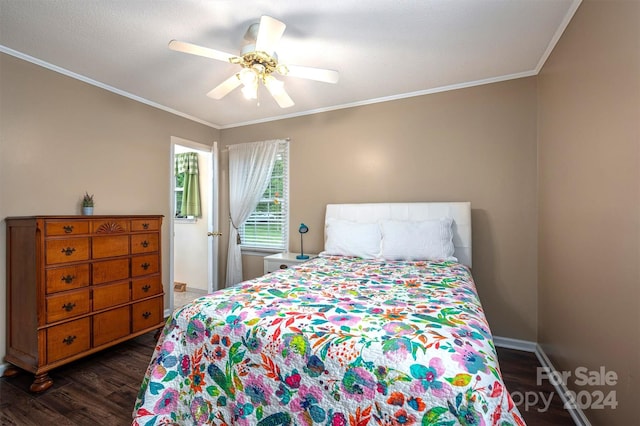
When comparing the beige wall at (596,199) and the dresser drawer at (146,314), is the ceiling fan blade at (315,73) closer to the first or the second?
the beige wall at (596,199)

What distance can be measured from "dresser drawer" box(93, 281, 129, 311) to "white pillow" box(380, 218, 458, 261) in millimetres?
2364

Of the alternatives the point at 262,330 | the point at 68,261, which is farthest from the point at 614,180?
the point at 68,261

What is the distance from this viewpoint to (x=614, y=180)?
4.67 feet

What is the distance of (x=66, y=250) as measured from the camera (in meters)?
2.27

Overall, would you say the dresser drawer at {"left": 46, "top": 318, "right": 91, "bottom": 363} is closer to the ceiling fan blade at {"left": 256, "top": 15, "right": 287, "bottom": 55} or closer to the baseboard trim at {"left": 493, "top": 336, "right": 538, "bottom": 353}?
the ceiling fan blade at {"left": 256, "top": 15, "right": 287, "bottom": 55}

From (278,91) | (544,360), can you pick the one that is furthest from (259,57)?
(544,360)

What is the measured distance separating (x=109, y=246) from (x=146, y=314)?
30.3 inches

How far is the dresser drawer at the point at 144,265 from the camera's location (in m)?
2.78

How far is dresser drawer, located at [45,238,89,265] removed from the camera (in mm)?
2166

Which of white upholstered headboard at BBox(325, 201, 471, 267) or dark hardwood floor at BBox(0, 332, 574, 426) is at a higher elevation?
white upholstered headboard at BBox(325, 201, 471, 267)

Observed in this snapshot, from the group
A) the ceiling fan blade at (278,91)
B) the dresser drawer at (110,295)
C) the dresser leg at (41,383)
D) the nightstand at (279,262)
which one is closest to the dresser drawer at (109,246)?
the dresser drawer at (110,295)

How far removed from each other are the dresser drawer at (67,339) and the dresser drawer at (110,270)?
1.09ft

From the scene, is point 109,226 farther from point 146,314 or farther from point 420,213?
point 420,213

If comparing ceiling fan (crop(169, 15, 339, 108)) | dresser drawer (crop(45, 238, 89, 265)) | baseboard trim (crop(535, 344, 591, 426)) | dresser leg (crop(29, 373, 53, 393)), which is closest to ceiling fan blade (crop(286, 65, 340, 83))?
ceiling fan (crop(169, 15, 339, 108))
